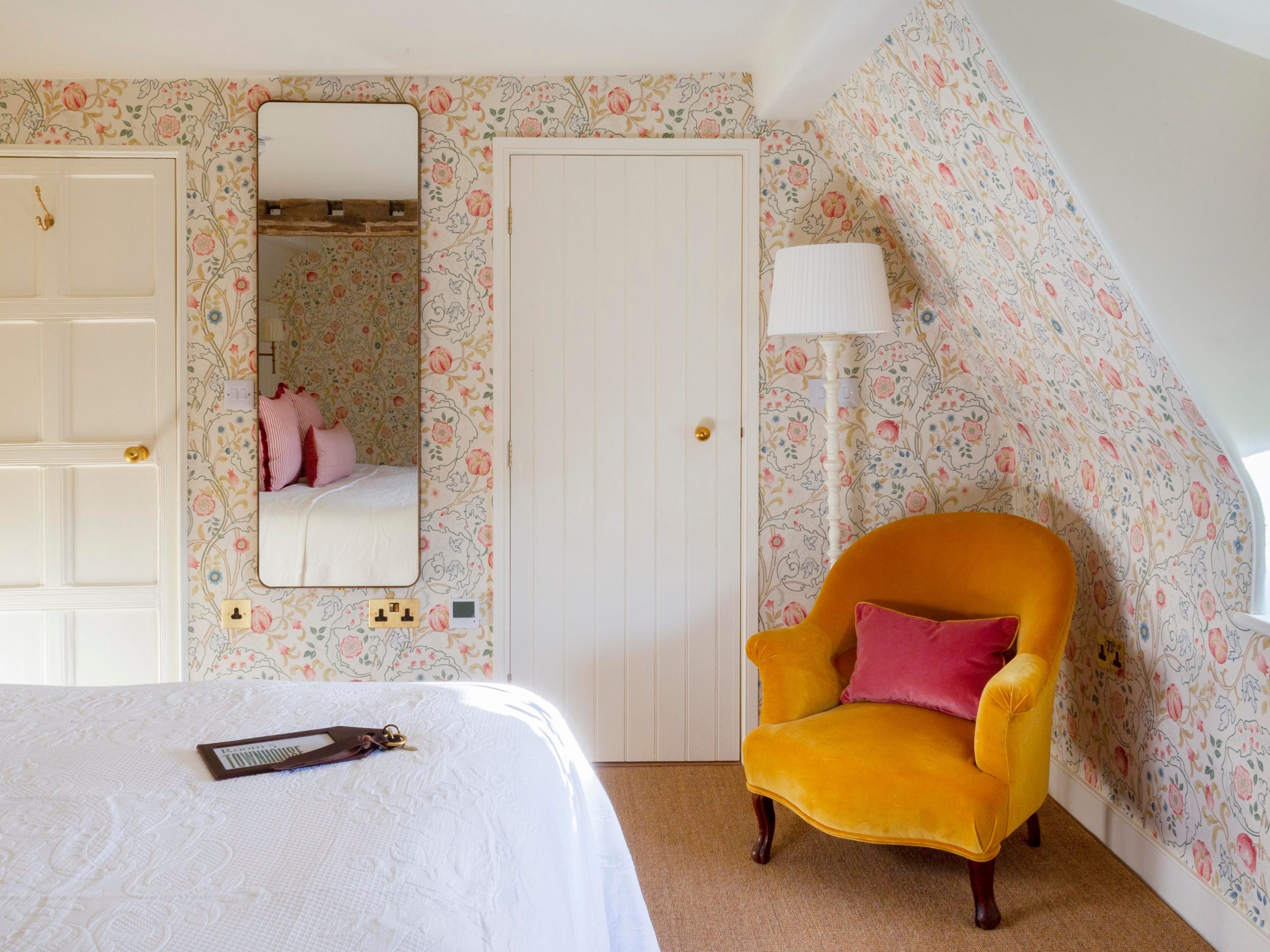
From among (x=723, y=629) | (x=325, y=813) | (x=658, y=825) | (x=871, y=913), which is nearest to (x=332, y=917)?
(x=325, y=813)

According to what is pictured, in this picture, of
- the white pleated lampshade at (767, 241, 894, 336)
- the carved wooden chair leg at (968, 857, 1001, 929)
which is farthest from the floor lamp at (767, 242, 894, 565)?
the carved wooden chair leg at (968, 857, 1001, 929)

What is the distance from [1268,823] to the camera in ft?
6.09

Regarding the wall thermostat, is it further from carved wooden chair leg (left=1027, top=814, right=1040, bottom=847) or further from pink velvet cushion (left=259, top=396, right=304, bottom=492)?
carved wooden chair leg (left=1027, top=814, right=1040, bottom=847)

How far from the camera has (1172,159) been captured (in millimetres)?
1779

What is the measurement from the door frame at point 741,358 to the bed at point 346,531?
286mm

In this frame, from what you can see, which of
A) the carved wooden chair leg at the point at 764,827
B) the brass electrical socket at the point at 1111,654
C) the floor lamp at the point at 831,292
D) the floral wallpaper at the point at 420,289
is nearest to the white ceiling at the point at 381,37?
the floral wallpaper at the point at 420,289

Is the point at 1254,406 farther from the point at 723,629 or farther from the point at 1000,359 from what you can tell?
the point at 723,629

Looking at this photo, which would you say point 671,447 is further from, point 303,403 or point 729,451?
point 303,403

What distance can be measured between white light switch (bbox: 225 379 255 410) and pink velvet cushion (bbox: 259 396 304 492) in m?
0.06

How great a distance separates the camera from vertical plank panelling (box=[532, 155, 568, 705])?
2.93 metres

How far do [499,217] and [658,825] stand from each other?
1.92m

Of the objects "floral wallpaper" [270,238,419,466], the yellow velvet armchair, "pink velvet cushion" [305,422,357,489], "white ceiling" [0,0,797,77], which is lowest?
the yellow velvet armchair

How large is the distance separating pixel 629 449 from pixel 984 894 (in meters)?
1.60

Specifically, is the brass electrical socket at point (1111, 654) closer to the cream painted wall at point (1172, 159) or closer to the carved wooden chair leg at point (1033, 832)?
the carved wooden chair leg at point (1033, 832)
